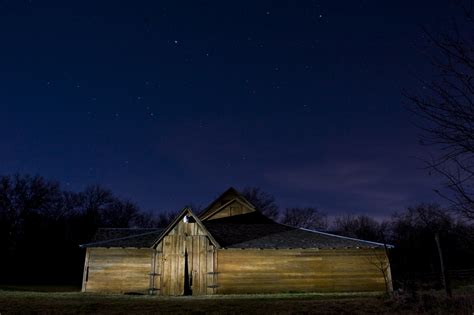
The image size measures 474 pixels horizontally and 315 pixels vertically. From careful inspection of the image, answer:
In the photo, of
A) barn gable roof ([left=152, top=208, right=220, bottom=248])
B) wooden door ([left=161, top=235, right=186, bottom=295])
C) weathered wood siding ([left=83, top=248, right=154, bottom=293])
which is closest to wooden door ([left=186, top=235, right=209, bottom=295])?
wooden door ([left=161, top=235, right=186, bottom=295])

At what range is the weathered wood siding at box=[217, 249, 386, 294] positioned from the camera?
85.4ft

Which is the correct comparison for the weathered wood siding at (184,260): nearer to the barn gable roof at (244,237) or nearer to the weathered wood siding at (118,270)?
the barn gable roof at (244,237)

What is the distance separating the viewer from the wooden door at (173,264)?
26688 millimetres

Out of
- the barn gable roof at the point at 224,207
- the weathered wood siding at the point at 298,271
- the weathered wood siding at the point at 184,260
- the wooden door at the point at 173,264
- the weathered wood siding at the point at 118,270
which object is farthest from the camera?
the barn gable roof at the point at 224,207

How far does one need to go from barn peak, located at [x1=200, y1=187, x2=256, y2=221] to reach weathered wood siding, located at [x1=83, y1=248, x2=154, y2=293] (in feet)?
31.0

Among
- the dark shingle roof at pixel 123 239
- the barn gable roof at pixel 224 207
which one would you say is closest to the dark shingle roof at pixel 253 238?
the dark shingle roof at pixel 123 239

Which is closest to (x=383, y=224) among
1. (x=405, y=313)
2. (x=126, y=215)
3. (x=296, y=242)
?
(x=126, y=215)

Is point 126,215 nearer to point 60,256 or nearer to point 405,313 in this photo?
point 60,256

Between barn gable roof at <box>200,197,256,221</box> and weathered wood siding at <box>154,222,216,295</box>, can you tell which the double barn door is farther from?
barn gable roof at <box>200,197,256,221</box>

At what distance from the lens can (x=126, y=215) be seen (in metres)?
84.8

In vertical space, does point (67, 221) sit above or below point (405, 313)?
above

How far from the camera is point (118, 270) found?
90.6 ft

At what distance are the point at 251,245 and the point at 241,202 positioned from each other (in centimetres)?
1026

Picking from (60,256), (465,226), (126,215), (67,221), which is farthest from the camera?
(126,215)
